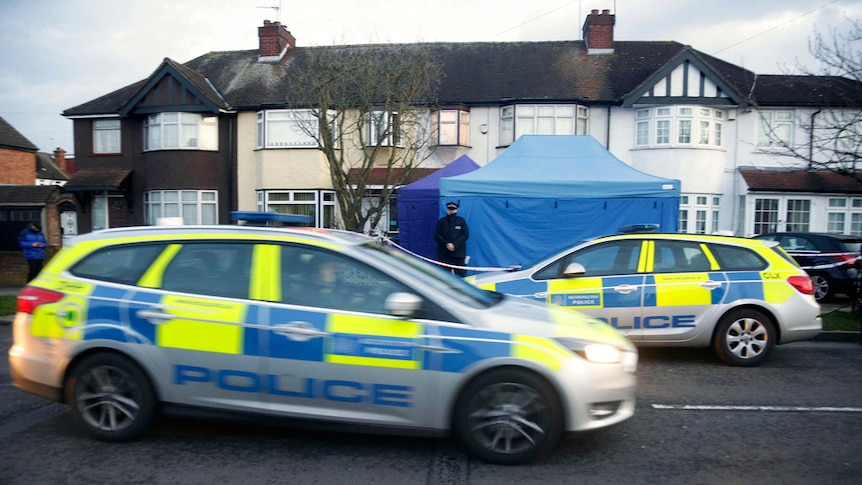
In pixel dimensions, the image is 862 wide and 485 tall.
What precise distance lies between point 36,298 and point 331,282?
2.18 m

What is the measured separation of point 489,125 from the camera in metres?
20.4

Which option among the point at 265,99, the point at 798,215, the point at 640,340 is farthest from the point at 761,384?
the point at 265,99

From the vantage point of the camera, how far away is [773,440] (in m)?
4.56

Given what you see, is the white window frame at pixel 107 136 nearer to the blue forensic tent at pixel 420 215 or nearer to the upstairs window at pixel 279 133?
the upstairs window at pixel 279 133

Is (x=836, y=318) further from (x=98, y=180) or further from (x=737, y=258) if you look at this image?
(x=98, y=180)

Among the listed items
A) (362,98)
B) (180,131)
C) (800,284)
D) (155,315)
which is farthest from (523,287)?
(180,131)

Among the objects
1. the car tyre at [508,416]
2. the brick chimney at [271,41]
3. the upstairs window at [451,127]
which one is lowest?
the car tyre at [508,416]

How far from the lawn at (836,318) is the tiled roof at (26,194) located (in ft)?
28.1

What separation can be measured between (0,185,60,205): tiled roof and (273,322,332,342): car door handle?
60.3 feet

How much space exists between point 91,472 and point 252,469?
3.30 ft

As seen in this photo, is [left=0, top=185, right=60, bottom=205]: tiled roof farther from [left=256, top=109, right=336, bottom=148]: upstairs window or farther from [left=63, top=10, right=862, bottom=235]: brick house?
[left=256, top=109, right=336, bottom=148]: upstairs window

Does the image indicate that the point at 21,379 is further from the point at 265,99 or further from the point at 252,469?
the point at 265,99

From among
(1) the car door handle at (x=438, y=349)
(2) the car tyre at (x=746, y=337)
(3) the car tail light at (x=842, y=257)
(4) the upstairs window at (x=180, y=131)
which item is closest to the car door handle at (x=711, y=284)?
(2) the car tyre at (x=746, y=337)

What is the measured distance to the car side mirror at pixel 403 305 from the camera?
12.8 ft
